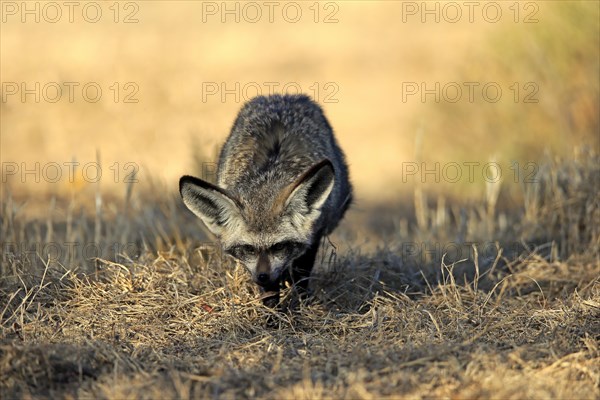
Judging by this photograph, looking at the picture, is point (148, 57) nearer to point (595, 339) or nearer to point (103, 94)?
point (103, 94)

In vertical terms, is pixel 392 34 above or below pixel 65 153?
above

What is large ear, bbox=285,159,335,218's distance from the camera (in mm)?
6688

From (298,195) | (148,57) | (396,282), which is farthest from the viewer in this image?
(148,57)

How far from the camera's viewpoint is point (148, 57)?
74.9ft

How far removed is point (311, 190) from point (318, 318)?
3.44 feet

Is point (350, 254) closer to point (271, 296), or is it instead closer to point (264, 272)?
point (271, 296)

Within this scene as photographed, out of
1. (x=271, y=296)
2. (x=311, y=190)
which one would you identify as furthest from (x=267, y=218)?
(x=271, y=296)

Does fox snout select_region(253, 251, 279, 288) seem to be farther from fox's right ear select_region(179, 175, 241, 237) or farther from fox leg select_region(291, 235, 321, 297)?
fox leg select_region(291, 235, 321, 297)

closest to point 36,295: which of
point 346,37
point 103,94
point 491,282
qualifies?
point 491,282

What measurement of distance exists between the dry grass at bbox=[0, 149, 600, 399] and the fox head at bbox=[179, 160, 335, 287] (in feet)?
1.39

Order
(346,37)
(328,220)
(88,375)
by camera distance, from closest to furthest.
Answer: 1. (88,375)
2. (328,220)
3. (346,37)

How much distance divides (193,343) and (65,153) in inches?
420

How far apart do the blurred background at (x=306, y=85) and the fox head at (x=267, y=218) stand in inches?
103

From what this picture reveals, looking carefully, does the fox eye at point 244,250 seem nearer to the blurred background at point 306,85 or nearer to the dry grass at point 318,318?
the dry grass at point 318,318
